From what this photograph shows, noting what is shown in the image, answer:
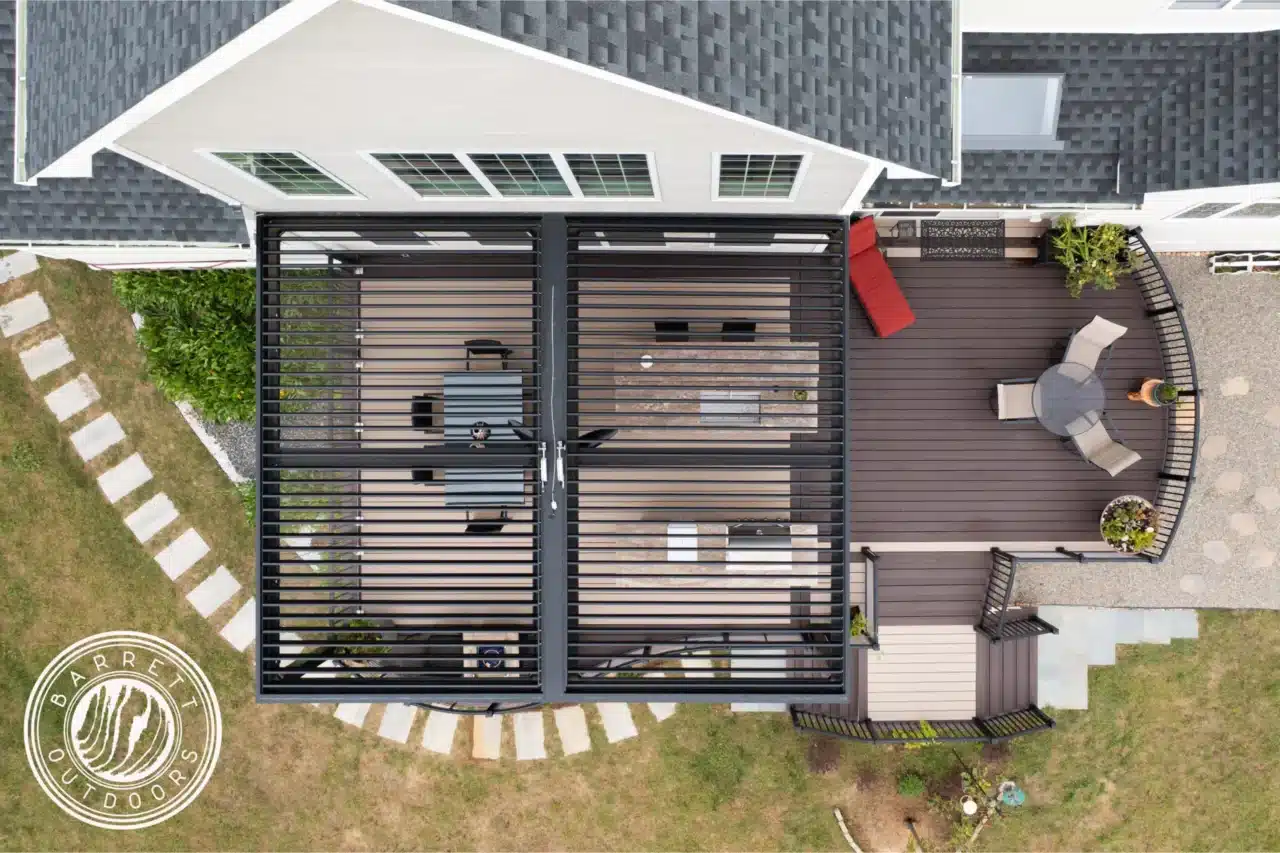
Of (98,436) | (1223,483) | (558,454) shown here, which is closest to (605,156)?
(558,454)

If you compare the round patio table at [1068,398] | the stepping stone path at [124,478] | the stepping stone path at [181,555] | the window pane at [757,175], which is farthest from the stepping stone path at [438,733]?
the round patio table at [1068,398]

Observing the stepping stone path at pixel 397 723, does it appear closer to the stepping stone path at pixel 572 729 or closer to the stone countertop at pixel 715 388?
the stepping stone path at pixel 572 729

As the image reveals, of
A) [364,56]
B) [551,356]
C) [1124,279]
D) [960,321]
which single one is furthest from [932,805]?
[364,56]

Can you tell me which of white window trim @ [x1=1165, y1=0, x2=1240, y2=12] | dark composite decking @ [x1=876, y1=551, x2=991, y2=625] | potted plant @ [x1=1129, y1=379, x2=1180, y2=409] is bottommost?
dark composite decking @ [x1=876, y1=551, x2=991, y2=625]

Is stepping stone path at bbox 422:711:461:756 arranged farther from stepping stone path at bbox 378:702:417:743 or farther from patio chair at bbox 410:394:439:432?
patio chair at bbox 410:394:439:432

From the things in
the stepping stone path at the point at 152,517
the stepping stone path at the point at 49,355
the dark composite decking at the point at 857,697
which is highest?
the stepping stone path at the point at 49,355

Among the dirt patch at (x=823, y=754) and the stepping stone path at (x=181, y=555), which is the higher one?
the stepping stone path at (x=181, y=555)

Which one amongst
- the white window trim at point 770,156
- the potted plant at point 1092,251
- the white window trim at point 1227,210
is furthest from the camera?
the potted plant at point 1092,251

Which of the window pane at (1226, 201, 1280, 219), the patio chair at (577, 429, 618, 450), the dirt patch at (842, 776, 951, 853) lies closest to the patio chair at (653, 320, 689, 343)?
the patio chair at (577, 429, 618, 450)

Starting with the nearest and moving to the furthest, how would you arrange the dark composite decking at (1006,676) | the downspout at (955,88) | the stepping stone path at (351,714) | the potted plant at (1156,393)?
the downspout at (955,88) → the potted plant at (1156,393) → the dark composite decking at (1006,676) → the stepping stone path at (351,714)
